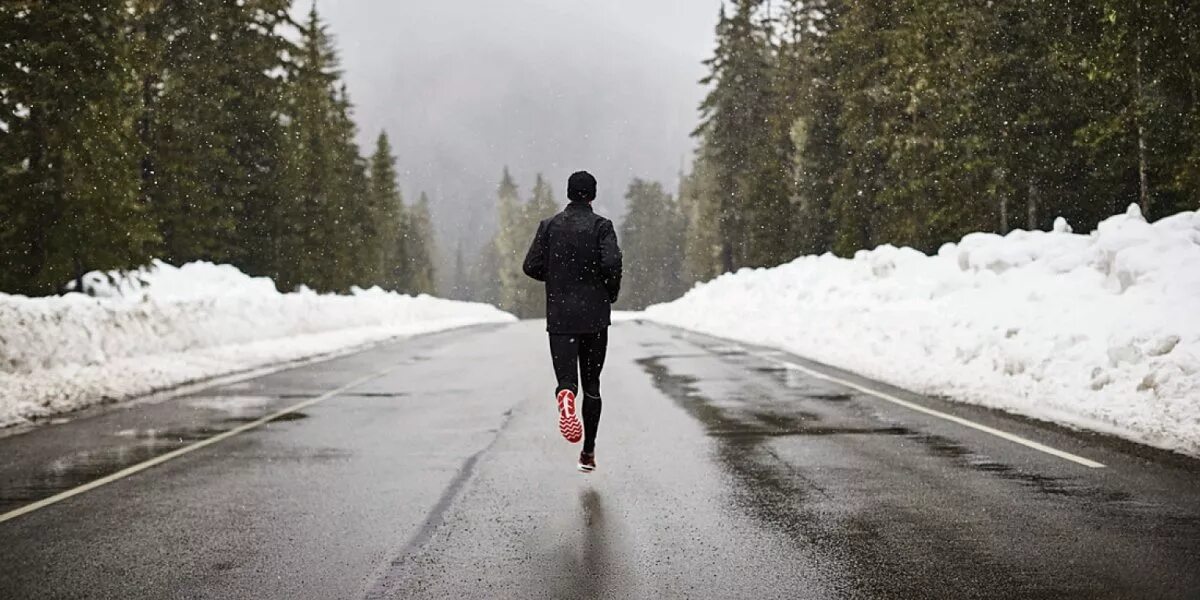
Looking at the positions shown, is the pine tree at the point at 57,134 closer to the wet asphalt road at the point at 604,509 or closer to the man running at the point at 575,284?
the wet asphalt road at the point at 604,509

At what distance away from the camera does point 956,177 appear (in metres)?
37.9

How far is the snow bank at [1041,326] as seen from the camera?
10.6 metres

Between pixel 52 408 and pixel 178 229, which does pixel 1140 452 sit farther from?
pixel 178 229

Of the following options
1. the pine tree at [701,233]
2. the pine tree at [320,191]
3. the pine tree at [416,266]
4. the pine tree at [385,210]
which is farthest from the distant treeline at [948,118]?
the pine tree at [416,266]

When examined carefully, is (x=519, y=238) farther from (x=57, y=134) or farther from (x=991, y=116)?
(x=57, y=134)

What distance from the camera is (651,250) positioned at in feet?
426

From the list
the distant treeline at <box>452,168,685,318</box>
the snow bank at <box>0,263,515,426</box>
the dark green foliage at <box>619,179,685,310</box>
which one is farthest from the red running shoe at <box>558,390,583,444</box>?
the dark green foliage at <box>619,179,685,310</box>

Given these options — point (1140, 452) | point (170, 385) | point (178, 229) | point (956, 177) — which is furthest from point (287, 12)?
point (1140, 452)

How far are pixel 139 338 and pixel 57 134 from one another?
321 inches

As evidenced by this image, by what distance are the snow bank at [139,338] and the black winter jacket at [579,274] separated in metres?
7.16

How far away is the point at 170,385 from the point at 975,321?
42.3ft

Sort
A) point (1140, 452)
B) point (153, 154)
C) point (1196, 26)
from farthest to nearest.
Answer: point (153, 154) → point (1196, 26) → point (1140, 452)

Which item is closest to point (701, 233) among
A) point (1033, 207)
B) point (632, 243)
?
point (632, 243)

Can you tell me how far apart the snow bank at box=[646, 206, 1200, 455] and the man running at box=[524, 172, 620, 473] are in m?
4.90
